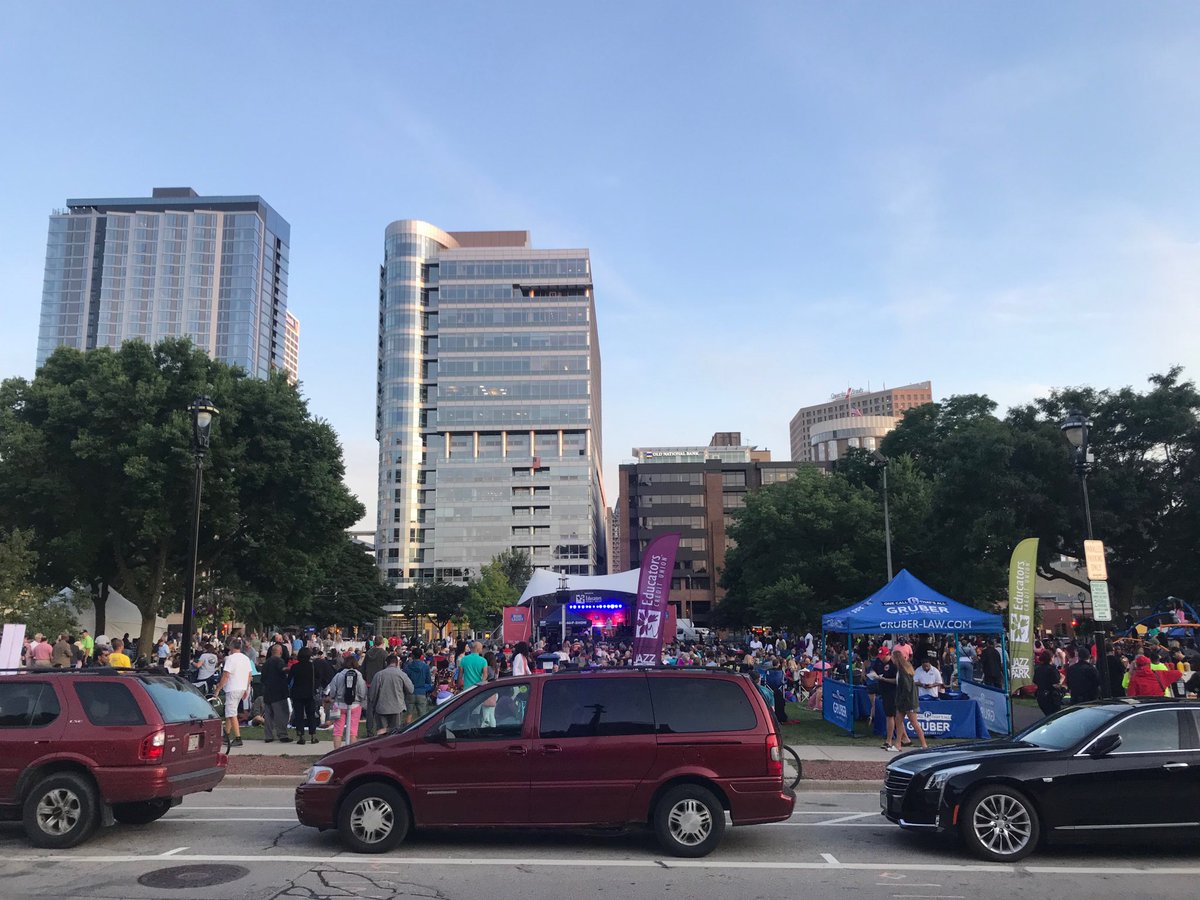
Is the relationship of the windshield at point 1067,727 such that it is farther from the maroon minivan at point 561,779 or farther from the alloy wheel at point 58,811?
the alloy wheel at point 58,811

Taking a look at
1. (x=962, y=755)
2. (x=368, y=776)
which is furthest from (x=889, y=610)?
(x=368, y=776)

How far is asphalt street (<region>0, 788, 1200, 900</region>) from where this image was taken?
6984 mm

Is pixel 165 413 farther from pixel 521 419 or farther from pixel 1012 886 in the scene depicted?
pixel 521 419

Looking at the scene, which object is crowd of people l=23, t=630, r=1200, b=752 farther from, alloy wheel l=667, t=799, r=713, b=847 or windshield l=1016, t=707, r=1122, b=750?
alloy wheel l=667, t=799, r=713, b=847

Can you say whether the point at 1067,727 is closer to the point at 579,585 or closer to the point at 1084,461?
the point at 1084,461

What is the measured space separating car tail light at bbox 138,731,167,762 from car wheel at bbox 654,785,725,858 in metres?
4.84

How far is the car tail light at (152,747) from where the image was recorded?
8.52 meters

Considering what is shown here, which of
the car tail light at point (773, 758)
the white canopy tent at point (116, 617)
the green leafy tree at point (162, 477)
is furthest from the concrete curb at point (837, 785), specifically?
the white canopy tent at point (116, 617)

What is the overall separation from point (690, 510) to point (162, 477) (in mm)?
89608

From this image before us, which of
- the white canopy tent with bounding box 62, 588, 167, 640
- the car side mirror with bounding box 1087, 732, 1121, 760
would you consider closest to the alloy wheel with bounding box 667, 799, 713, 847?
→ the car side mirror with bounding box 1087, 732, 1121, 760

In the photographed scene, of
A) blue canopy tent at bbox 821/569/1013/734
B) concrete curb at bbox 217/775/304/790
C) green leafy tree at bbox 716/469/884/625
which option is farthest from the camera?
green leafy tree at bbox 716/469/884/625

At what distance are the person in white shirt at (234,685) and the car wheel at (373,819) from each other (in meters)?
8.34

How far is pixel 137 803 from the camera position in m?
9.48

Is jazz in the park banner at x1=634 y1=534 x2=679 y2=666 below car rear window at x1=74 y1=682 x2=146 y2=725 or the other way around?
the other way around
